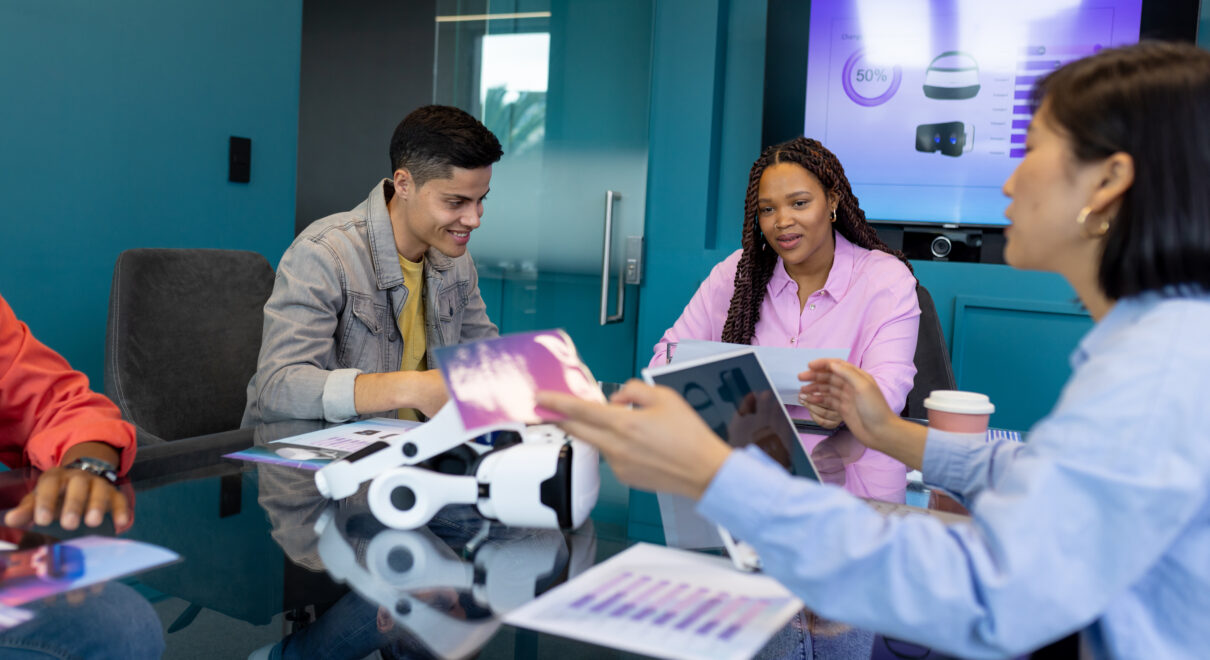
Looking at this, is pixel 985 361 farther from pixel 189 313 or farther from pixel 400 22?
pixel 400 22

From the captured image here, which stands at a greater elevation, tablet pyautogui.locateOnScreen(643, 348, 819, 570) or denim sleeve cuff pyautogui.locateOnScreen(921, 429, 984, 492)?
tablet pyautogui.locateOnScreen(643, 348, 819, 570)

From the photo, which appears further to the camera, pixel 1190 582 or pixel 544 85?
pixel 544 85

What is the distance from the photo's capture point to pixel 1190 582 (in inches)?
26.0

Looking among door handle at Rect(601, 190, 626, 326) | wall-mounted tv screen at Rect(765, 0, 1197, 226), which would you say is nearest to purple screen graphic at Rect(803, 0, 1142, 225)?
wall-mounted tv screen at Rect(765, 0, 1197, 226)

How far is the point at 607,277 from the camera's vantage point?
3.51m

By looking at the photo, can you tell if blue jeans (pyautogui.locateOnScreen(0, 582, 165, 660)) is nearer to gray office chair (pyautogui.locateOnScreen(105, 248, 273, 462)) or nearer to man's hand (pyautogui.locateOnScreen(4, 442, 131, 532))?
man's hand (pyautogui.locateOnScreen(4, 442, 131, 532))

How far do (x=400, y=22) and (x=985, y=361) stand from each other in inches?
165

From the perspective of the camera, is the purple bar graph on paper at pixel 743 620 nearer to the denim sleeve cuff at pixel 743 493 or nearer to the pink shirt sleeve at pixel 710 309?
the denim sleeve cuff at pixel 743 493

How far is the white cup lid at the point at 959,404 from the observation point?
4.20ft

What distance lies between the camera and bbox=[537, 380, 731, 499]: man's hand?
722 mm

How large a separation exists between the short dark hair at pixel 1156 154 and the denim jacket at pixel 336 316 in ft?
4.01

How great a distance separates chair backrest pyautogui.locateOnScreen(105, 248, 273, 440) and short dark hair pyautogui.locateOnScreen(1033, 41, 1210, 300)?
1.81 meters

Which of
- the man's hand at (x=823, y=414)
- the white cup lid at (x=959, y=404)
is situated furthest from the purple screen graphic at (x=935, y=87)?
the white cup lid at (x=959, y=404)

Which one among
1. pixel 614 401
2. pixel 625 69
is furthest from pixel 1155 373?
pixel 625 69
